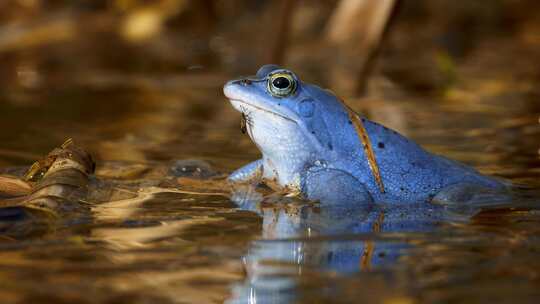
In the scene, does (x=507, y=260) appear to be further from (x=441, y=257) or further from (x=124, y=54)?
(x=124, y=54)

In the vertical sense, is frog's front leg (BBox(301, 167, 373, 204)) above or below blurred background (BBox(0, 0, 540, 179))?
below

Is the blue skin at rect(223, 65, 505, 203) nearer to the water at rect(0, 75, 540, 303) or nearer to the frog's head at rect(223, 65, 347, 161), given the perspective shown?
the frog's head at rect(223, 65, 347, 161)

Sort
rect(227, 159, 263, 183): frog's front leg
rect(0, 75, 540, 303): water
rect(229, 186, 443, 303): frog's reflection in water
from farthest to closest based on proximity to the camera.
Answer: rect(227, 159, 263, 183): frog's front leg < rect(229, 186, 443, 303): frog's reflection in water < rect(0, 75, 540, 303): water

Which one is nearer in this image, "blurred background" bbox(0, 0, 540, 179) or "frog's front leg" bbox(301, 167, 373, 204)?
"frog's front leg" bbox(301, 167, 373, 204)

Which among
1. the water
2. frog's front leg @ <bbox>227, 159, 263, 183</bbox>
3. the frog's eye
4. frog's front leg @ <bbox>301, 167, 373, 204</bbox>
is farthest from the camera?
frog's front leg @ <bbox>227, 159, 263, 183</bbox>

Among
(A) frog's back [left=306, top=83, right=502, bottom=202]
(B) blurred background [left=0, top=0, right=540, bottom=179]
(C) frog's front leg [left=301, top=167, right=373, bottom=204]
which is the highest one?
(B) blurred background [left=0, top=0, right=540, bottom=179]

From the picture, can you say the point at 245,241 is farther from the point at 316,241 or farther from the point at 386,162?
the point at 386,162

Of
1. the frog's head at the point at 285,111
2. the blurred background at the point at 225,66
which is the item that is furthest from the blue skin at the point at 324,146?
the blurred background at the point at 225,66

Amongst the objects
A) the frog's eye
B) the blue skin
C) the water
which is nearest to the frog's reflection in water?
the water
